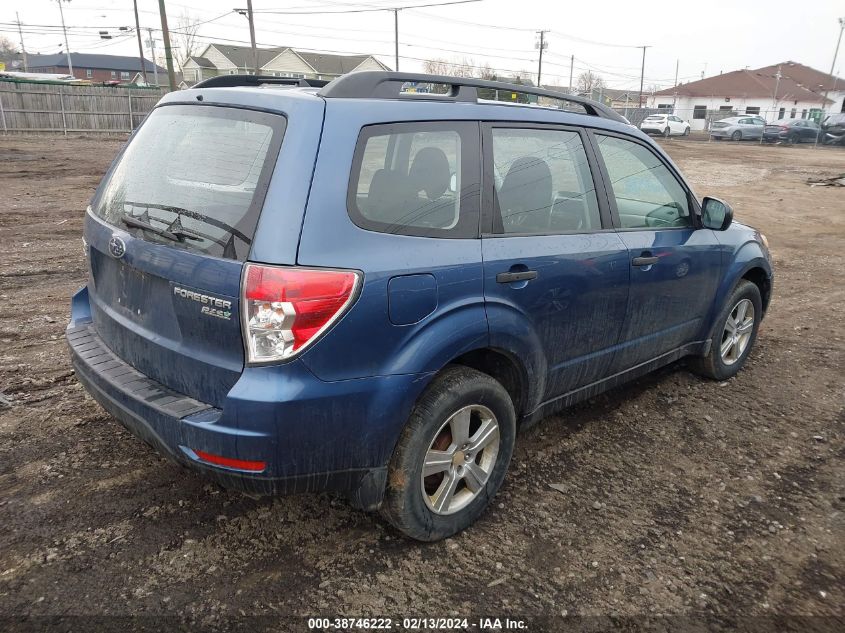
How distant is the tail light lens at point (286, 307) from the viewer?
2.22 m

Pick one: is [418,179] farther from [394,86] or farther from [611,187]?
[611,187]

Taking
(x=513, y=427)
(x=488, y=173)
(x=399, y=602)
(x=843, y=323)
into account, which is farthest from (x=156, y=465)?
(x=843, y=323)

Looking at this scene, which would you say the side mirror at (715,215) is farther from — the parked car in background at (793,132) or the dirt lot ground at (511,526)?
the parked car in background at (793,132)

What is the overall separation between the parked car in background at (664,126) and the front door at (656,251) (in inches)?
1735

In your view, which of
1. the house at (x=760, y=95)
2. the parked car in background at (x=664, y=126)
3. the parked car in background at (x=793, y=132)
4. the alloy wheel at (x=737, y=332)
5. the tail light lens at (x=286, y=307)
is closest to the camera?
the tail light lens at (x=286, y=307)

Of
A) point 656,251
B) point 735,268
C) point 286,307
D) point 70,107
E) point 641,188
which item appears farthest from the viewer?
point 70,107

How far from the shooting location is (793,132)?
3900 centimetres

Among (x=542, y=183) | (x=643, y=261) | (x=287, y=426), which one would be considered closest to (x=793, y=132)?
(x=643, y=261)

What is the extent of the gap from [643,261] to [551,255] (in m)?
0.81

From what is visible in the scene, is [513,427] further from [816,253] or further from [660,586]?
[816,253]

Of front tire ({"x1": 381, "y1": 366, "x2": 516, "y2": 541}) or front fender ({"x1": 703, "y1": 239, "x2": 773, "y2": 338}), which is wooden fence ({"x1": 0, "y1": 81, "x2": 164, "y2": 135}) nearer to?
front fender ({"x1": 703, "y1": 239, "x2": 773, "y2": 338})

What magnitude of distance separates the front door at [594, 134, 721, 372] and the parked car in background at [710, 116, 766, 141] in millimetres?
42738

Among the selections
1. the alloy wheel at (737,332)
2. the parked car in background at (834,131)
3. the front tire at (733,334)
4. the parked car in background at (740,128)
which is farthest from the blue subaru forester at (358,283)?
the parked car in background at (740,128)

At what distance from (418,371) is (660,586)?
1.36 m
